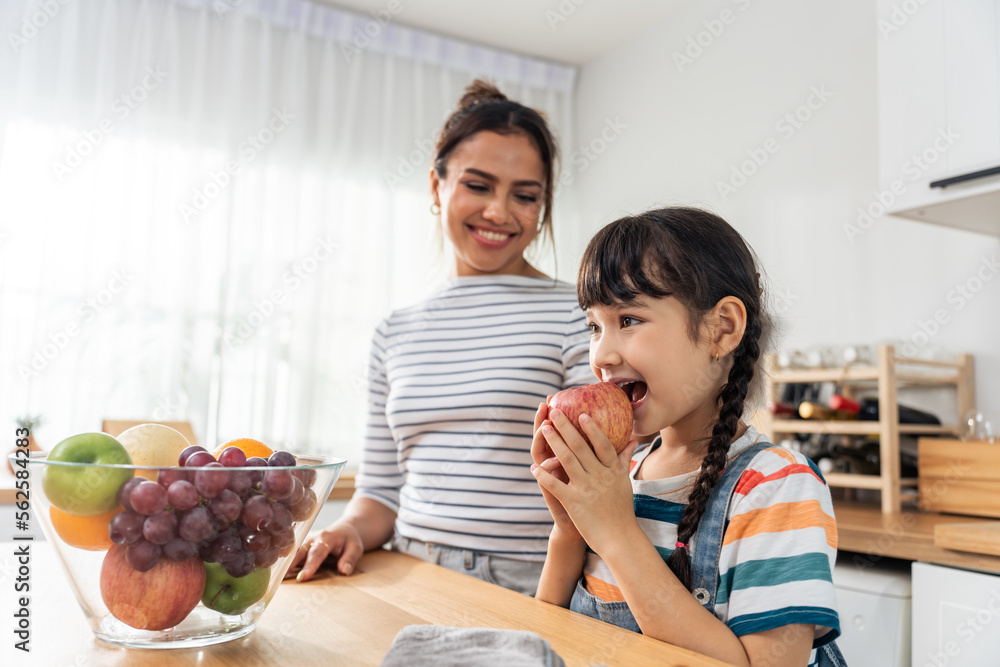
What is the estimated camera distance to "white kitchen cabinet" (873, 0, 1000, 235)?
156cm

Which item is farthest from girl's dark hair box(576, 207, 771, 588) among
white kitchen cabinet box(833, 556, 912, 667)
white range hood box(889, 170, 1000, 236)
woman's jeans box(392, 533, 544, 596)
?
white range hood box(889, 170, 1000, 236)

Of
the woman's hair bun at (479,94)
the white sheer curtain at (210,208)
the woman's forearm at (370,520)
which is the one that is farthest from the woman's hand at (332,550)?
the white sheer curtain at (210,208)

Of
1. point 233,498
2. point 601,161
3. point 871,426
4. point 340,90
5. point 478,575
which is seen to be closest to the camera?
point 233,498

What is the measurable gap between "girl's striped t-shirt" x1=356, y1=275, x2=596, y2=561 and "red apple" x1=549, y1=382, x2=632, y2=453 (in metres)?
0.35

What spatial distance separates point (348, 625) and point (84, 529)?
0.82ft

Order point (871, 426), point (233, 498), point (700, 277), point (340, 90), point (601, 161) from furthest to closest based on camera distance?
point (601, 161)
point (340, 90)
point (871, 426)
point (700, 277)
point (233, 498)

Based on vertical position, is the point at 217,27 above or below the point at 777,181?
above

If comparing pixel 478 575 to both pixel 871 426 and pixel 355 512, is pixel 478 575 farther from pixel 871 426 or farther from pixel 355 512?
pixel 871 426

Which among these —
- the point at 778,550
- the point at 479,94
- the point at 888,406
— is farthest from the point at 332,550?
the point at 888,406

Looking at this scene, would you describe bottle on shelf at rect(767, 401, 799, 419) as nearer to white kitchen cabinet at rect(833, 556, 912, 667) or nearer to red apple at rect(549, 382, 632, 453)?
white kitchen cabinet at rect(833, 556, 912, 667)

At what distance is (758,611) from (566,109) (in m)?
3.36

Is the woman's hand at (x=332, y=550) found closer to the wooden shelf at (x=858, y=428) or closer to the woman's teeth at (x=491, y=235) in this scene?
the woman's teeth at (x=491, y=235)

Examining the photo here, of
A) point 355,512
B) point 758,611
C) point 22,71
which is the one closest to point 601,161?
point 22,71

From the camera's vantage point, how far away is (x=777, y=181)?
8.52ft
